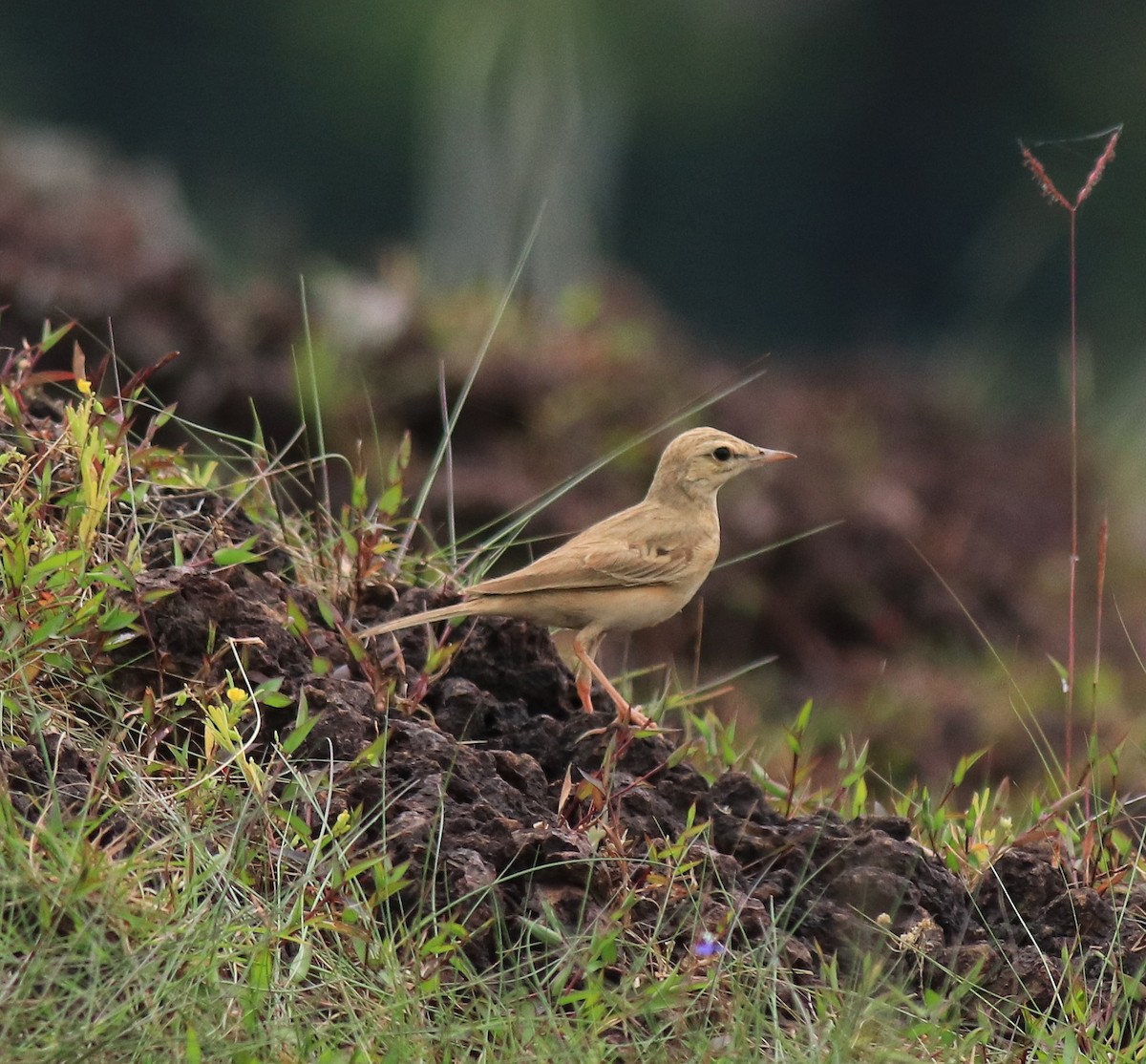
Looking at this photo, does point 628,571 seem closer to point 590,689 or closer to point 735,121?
point 590,689

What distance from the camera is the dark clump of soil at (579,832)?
3.37 meters

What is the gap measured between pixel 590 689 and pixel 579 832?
82 cm

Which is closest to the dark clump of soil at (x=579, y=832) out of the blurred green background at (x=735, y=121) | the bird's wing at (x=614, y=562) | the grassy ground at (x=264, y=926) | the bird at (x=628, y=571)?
the grassy ground at (x=264, y=926)

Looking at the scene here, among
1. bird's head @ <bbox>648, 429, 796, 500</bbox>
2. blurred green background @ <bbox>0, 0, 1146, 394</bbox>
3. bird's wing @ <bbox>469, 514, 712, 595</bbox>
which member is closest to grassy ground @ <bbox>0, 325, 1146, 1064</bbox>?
bird's wing @ <bbox>469, 514, 712, 595</bbox>

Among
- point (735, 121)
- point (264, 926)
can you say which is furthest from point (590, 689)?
point (735, 121)

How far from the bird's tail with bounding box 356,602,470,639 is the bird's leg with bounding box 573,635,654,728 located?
0.36 m

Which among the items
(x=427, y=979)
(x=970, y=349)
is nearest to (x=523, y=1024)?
(x=427, y=979)

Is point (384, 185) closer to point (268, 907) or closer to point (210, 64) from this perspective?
point (210, 64)

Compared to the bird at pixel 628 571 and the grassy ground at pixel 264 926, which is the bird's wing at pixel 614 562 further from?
the grassy ground at pixel 264 926

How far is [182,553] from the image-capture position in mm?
3990

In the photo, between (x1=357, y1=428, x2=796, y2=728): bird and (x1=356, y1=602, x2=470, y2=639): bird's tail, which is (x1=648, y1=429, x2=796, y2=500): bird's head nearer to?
(x1=357, y1=428, x2=796, y2=728): bird

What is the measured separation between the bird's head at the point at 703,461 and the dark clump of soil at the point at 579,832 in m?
0.85

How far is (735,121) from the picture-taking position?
25484 millimetres

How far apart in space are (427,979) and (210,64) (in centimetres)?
2280
